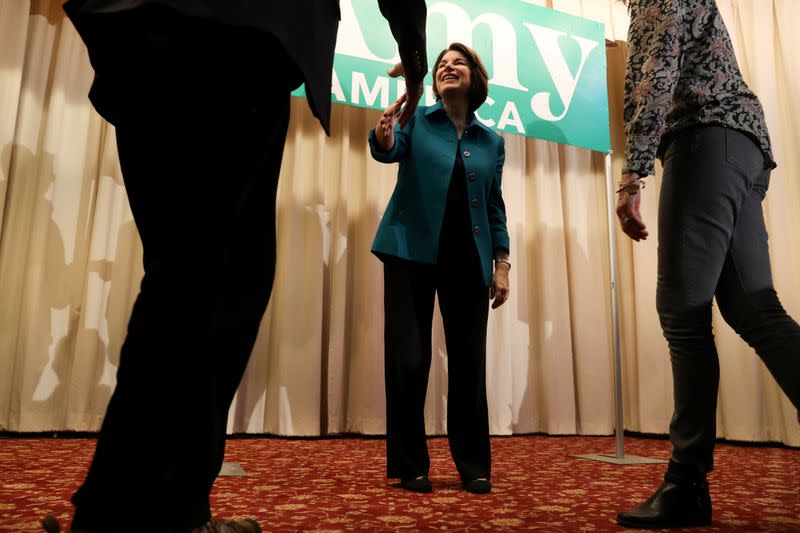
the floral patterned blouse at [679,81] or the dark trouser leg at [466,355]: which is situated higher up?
the floral patterned blouse at [679,81]

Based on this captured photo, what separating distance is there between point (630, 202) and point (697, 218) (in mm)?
125

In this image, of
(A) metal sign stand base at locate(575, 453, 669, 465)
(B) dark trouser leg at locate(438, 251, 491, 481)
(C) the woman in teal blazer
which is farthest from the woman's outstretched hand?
(A) metal sign stand base at locate(575, 453, 669, 465)

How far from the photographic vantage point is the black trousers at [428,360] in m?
1.56

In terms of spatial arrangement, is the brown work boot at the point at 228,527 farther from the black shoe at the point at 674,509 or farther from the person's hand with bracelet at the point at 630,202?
the person's hand with bracelet at the point at 630,202

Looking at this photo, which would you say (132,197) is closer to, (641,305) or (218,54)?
(218,54)

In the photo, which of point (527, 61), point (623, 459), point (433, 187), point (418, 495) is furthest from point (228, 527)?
point (527, 61)

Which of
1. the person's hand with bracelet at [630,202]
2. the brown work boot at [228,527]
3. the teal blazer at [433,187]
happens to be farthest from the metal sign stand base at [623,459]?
the brown work boot at [228,527]

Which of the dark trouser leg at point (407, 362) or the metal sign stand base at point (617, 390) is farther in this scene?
the metal sign stand base at point (617, 390)

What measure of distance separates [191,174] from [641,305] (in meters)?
3.00

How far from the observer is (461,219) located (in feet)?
5.49

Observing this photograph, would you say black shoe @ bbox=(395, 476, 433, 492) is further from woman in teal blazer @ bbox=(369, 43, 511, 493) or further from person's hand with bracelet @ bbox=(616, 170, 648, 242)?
person's hand with bracelet @ bbox=(616, 170, 648, 242)

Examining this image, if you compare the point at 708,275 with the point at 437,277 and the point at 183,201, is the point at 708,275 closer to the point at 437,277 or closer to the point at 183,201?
the point at 437,277

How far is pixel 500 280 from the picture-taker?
1764 mm

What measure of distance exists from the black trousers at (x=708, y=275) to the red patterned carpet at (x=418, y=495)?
0.23 metres
